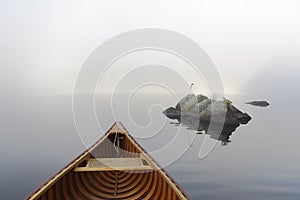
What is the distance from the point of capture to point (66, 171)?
4.00m

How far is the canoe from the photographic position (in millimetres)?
3624

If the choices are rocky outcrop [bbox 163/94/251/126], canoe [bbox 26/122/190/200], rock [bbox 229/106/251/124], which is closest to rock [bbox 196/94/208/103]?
rocky outcrop [bbox 163/94/251/126]

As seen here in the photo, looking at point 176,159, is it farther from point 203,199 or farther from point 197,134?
point 197,134

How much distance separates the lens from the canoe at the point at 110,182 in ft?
11.9

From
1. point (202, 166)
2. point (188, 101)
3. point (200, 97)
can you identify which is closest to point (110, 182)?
point (202, 166)

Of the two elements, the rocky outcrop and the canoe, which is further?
the rocky outcrop

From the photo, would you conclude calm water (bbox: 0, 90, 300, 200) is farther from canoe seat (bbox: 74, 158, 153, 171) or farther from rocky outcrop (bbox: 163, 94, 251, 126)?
rocky outcrop (bbox: 163, 94, 251, 126)

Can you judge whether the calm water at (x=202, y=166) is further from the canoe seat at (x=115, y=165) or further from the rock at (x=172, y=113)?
the rock at (x=172, y=113)

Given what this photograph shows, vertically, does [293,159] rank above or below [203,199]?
above

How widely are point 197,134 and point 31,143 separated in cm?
1629

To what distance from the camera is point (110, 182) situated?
5.09 m

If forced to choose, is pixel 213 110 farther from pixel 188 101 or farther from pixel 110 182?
pixel 110 182

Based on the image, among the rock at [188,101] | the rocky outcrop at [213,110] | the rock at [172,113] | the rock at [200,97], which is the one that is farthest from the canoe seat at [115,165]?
the rock at [172,113]

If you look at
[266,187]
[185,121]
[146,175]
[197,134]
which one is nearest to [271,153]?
[266,187]
